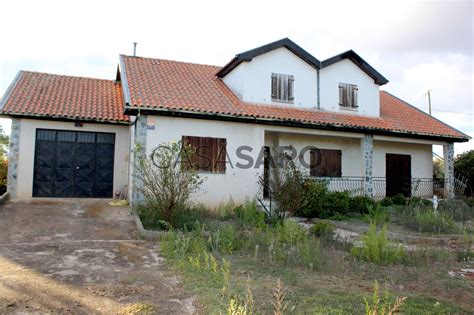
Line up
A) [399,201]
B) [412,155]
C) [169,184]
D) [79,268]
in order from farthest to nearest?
[412,155] → [399,201] → [169,184] → [79,268]

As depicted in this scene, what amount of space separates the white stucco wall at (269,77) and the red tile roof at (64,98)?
14.7 feet

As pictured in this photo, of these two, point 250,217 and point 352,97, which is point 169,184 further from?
point 352,97

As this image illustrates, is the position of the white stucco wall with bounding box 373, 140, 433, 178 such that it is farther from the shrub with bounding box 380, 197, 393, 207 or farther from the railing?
the shrub with bounding box 380, 197, 393, 207

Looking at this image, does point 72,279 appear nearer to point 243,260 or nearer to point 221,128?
point 243,260

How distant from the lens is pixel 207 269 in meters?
5.59

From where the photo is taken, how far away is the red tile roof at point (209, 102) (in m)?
12.5

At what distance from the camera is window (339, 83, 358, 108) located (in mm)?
15758

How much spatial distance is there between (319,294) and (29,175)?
39.3ft

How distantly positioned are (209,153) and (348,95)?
6850mm

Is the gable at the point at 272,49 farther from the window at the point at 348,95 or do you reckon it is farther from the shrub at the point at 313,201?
the shrub at the point at 313,201

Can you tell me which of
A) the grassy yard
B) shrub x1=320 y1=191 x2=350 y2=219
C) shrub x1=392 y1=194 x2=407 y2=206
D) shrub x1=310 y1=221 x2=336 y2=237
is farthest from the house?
the grassy yard

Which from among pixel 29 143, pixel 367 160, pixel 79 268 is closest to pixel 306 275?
pixel 79 268

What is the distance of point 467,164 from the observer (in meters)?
19.7

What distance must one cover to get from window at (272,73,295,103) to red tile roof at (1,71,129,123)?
18.6 feet
